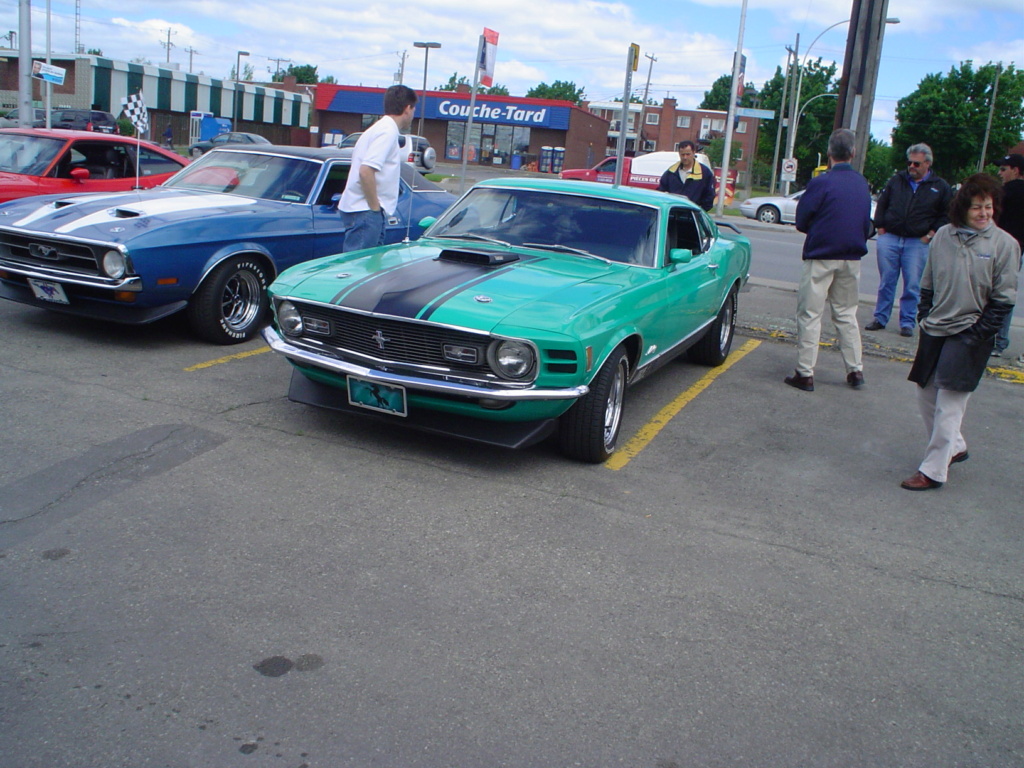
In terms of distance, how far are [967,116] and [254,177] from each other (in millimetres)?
65194

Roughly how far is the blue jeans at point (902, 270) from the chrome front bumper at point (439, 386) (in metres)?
5.77

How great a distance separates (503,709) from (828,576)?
1.77m

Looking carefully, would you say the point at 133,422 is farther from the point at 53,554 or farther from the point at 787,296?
the point at 787,296

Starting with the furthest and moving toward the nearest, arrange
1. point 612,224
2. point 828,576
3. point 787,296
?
point 787,296, point 612,224, point 828,576

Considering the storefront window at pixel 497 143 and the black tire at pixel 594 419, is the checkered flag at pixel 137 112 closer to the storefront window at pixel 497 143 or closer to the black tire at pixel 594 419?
the black tire at pixel 594 419

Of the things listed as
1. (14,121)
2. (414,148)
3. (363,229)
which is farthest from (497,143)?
(363,229)

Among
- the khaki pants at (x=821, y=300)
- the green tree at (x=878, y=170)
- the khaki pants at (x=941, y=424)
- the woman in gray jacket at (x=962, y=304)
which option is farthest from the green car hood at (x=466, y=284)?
the green tree at (x=878, y=170)

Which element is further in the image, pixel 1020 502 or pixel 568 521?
pixel 1020 502

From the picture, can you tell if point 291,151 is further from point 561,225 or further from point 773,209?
point 773,209

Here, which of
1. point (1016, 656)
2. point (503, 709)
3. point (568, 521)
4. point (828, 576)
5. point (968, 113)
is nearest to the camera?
point (503, 709)

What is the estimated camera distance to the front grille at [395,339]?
449cm

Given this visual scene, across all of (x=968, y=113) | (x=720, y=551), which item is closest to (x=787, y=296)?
(x=720, y=551)

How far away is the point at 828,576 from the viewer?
12.6 ft

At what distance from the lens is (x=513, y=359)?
4.43 meters
